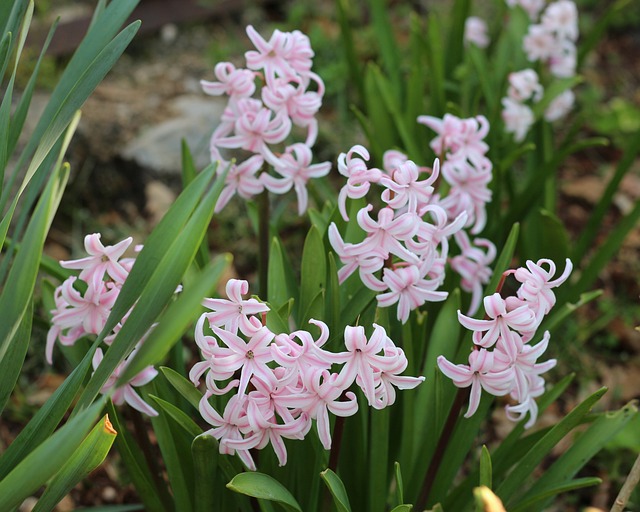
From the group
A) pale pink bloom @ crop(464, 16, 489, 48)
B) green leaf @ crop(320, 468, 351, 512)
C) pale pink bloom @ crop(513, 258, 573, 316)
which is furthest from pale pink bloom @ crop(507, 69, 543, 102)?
green leaf @ crop(320, 468, 351, 512)

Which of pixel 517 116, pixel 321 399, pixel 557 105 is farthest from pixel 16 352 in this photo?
pixel 557 105

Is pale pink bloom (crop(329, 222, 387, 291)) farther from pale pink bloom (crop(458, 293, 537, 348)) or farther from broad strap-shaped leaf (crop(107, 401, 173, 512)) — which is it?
→ broad strap-shaped leaf (crop(107, 401, 173, 512))

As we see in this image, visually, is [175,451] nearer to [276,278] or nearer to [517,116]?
[276,278]

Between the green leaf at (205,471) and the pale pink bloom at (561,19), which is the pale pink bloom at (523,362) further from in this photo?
the pale pink bloom at (561,19)

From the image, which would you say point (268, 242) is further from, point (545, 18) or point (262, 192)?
point (545, 18)

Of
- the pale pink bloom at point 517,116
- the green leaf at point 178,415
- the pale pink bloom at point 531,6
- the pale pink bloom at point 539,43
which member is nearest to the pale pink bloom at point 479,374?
the green leaf at point 178,415
